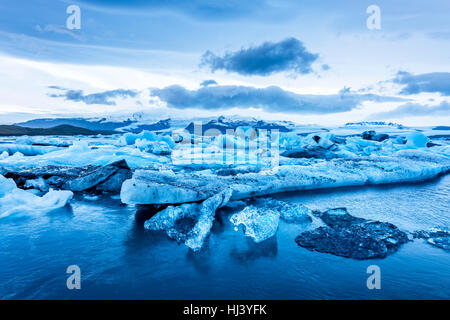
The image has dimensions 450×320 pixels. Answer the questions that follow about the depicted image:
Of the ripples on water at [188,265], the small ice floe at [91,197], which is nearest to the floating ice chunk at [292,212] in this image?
the ripples on water at [188,265]

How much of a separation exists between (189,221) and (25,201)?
3.24 m

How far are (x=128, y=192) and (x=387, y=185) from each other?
21.7 feet

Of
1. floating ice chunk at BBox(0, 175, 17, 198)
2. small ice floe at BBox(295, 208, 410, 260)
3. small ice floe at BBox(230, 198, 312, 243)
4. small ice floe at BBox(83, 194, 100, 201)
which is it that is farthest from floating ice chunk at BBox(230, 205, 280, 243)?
floating ice chunk at BBox(0, 175, 17, 198)

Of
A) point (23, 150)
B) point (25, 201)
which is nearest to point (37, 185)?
point (25, 201)

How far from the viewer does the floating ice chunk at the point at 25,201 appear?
14.7ft

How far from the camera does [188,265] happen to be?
2838 millimetres

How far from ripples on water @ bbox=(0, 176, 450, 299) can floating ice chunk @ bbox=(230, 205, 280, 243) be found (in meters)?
0.14

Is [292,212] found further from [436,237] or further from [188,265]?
[188,265]

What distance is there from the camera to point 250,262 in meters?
2.92

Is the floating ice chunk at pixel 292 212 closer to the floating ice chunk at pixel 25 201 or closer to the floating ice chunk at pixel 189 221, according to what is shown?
the floating ice chunk at pixel 189 221

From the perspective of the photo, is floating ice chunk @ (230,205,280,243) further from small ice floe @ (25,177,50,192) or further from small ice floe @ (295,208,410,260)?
small ice floe @ (25,177,50,192)
